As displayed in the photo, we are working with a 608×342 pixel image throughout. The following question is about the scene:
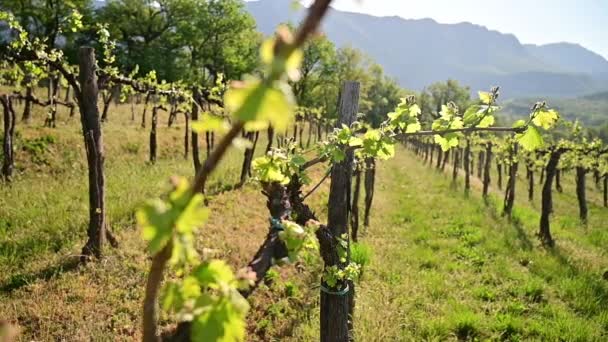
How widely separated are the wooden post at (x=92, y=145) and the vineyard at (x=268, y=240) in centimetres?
3

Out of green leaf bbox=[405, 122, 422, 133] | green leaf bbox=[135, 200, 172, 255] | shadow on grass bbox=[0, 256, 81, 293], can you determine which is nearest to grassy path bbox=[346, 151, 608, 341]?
green leaf bbox=[405, 122, 422, 133]

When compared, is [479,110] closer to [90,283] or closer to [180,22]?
[90,283]

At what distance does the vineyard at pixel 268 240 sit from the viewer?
3.38 ft

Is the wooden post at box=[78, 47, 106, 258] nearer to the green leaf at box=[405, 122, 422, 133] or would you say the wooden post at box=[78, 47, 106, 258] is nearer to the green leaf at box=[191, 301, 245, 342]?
the green leaf at box=[405, 122, 422, 133]

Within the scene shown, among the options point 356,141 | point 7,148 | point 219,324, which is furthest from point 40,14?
point 219,324

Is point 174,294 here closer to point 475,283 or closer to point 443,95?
point 475,283

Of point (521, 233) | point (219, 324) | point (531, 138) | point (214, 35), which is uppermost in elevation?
point (214, 35)

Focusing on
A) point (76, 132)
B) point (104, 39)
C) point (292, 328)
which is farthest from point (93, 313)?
point (76, 132)

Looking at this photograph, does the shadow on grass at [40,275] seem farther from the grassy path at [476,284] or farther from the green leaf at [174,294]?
the green leaf at [174,294]

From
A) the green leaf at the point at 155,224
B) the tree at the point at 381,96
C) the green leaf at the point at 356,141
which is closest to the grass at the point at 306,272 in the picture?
the green leaf at the point at 356,141

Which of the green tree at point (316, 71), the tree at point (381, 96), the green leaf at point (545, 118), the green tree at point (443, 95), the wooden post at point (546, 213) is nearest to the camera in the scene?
the green leaf at point (545, 118)

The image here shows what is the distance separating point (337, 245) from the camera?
368cm

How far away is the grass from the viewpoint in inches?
233

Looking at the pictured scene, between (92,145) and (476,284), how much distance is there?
23.8 ft
